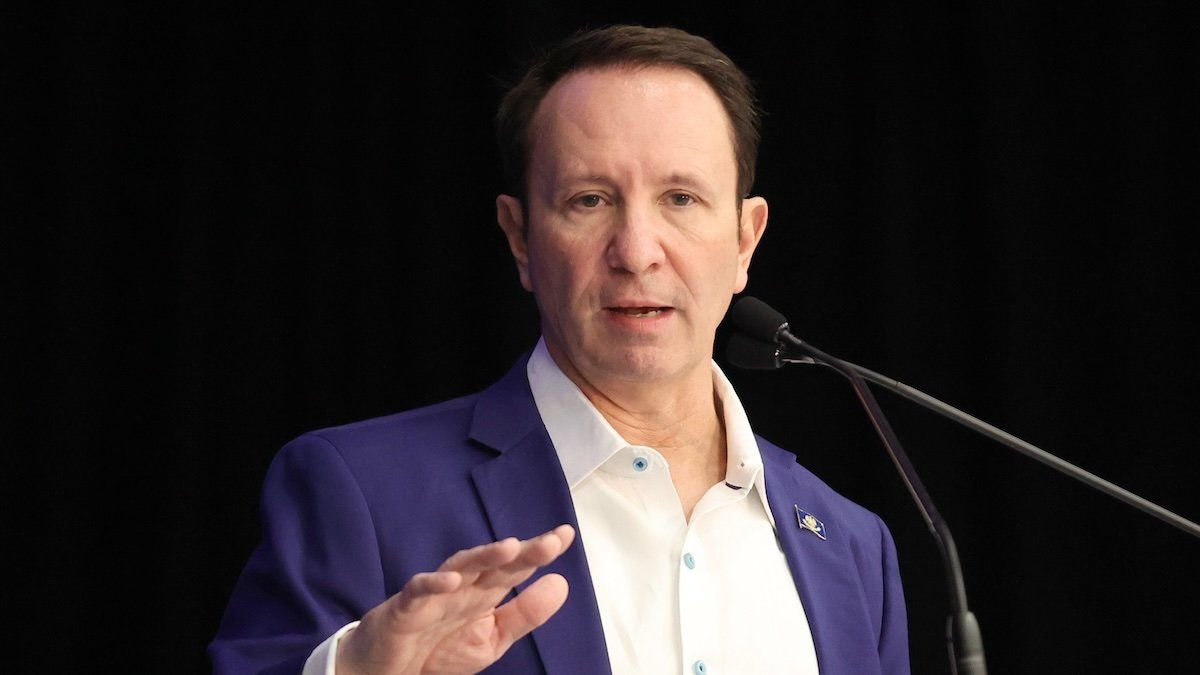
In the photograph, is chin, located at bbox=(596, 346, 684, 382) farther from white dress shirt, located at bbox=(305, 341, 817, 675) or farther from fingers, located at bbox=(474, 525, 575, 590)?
fingers, located at bbox=(474, 525, 575, 590)

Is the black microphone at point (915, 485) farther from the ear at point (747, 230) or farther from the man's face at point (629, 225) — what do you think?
the ear at point (747, 230)

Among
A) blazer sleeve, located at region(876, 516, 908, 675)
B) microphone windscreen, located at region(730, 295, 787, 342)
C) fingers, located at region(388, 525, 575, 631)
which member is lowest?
blazer sleeve, located at region(876, 516, 908, 675)

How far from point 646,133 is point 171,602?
1.50 meters

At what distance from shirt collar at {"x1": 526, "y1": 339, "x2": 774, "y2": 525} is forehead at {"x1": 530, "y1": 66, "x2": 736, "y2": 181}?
0.31m

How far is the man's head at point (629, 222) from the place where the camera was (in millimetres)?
1905

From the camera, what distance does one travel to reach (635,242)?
6.15 feet

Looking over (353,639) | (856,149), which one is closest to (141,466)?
(353,639)

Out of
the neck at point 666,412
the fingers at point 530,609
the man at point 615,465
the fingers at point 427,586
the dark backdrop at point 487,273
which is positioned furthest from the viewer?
the dark backdrop at point 487,273

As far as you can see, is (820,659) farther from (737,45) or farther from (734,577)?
(737,45)

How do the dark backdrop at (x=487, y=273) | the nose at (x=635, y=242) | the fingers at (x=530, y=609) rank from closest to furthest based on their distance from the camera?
the fingers at (x=530, y=609)
the nose at (x=635, y=242)
the dark backdrop at (x=487, y=273)

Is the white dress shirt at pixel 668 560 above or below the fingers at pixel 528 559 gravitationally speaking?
A: below

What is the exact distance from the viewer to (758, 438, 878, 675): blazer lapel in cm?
193

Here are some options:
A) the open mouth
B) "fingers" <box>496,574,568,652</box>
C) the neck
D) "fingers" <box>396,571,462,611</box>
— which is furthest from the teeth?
"fingers" <box>396,571,462,611</box>

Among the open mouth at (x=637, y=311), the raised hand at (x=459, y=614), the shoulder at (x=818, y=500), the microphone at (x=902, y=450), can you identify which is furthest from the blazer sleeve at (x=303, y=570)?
the shoulder at (x=818, y=500)
